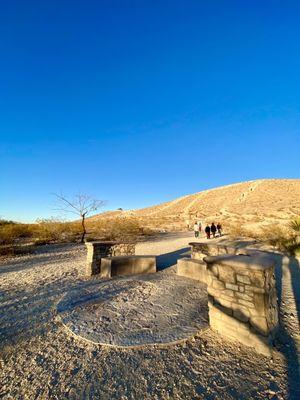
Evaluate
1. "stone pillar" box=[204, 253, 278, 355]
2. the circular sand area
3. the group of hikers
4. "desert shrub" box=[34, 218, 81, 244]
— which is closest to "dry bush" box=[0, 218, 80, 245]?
"desert shrub" box=[34, 218, 81, 244]

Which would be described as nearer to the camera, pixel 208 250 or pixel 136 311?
pixel 136 311

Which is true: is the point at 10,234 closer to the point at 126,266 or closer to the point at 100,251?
the point at 100,251

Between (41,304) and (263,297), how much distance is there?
5.12 m

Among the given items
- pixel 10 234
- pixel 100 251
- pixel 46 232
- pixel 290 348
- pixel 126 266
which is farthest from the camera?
pixel 46 232

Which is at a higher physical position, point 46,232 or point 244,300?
point 46,232

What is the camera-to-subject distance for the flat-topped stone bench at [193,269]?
664 cm

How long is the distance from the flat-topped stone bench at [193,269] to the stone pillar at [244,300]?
278 centimetres

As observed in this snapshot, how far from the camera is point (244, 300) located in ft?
11.2

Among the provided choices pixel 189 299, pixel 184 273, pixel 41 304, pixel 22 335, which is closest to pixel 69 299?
pixel 41 304

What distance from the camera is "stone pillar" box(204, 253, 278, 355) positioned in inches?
128

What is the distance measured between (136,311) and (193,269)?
9.36 feet

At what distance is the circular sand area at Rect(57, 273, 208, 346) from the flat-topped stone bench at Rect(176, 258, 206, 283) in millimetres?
234

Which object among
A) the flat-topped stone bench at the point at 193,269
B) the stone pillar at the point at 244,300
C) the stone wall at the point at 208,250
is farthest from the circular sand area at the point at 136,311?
the stone wall at the point at 208,250

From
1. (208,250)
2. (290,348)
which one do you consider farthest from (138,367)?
(208,250)
